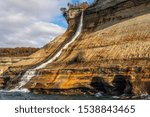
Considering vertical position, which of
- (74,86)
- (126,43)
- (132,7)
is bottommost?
(74,86)

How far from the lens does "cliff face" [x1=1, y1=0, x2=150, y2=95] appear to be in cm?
5450

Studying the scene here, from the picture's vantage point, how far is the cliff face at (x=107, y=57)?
179 ft

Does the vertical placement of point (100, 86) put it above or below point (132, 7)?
below

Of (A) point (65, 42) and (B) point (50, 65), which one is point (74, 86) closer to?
(B) point (50, 65)

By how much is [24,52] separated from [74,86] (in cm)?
6704

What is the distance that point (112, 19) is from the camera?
81312mm

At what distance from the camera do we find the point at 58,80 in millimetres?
65125

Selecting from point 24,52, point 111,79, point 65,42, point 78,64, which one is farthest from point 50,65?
point 24,52

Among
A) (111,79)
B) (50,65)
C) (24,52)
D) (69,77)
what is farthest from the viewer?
(24,52)

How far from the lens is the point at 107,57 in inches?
2525

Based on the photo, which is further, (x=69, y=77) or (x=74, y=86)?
(x=69, y=77)

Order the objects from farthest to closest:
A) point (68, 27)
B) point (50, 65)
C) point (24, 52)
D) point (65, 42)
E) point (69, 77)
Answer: point (24, 52) → point (68, 27) → point (65, 42) → point (50, 65) → point (69, 77)

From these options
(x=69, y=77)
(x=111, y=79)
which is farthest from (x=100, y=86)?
(x=69, y=77)

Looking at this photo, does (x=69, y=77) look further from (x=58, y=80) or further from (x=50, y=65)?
(x=50, y=65)
